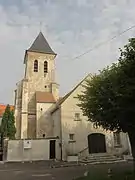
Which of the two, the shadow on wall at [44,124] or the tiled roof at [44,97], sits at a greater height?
the tiled roof at [44,97]

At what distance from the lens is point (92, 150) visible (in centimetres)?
2819

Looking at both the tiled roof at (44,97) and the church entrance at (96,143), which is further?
the tiled roof at (44,97)

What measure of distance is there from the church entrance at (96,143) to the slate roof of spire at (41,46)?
22.8m

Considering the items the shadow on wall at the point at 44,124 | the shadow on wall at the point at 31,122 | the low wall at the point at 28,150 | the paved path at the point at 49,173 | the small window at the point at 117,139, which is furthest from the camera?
the shadow on wall at the point at 31,122

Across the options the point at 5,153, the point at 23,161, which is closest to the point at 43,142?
the point at 23,161

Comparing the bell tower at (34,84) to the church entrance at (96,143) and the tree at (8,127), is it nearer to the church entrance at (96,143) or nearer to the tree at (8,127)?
the tree at (8,127)

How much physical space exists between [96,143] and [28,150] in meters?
8.33

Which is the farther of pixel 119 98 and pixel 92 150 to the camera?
pixel 92 150

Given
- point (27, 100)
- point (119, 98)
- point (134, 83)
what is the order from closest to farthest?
point (134, 83) → point (119, 98) → point (27, 100)

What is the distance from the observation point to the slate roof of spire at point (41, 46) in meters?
46.1


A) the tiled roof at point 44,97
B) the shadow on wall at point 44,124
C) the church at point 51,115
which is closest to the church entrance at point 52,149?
the church at point 51,115

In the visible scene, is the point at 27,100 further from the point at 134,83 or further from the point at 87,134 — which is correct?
the point at 134,83

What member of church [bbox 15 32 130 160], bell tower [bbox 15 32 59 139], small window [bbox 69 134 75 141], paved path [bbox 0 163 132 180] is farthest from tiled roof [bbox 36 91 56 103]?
paved path [bbox 0 163 132 180]

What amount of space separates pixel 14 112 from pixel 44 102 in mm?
5241
